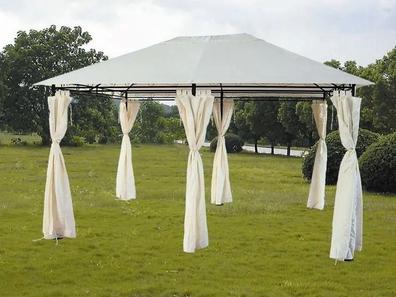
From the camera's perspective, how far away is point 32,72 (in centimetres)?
3759

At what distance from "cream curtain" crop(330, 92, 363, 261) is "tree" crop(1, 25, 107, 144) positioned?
1280 inches

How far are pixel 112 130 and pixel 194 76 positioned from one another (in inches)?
1414

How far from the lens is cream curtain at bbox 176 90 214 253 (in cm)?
640

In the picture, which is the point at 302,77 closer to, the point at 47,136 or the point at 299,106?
the point at 299,106

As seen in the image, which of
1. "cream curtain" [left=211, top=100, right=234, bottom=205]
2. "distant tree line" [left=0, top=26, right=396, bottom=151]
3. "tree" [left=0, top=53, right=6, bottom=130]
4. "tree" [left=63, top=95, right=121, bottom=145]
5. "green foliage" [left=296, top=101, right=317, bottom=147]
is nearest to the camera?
"cream curtain" [left=211, top=100, right=234, bottom=205]

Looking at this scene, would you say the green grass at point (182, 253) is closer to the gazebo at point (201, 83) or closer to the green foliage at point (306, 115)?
the gazebo at point (201, 83)

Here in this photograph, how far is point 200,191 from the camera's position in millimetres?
6551

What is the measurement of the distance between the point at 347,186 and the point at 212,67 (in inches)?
85.0

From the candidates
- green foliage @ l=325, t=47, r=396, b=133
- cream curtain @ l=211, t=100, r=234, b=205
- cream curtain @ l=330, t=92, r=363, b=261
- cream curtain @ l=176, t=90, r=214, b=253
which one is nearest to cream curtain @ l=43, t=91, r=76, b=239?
cream curtain @ l=176, t=90, r=214, b=253

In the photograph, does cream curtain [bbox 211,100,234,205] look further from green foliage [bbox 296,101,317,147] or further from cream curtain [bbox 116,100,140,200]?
green foliage [bbox 296,101,317,147]

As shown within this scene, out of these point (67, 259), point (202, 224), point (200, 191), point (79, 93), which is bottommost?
point (67, 259)

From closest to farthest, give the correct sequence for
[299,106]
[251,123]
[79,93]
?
[79,93] < [299,106] < [251,123]

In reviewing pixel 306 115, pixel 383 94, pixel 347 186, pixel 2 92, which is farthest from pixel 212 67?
→ pixel 2 92

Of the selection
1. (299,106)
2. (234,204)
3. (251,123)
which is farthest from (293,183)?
(251,123)
